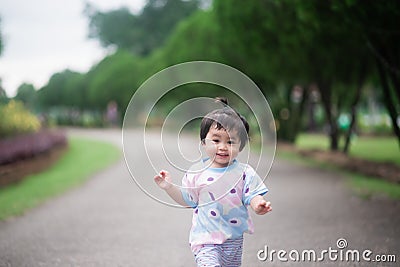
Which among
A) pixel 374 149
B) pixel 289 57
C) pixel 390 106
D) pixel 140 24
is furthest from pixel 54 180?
pixel 140 24

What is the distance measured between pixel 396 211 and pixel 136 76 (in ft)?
162

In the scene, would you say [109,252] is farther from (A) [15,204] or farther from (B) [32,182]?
(B) [32,182]

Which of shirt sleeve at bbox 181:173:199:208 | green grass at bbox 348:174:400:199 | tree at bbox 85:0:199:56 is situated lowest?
shirt sleeve at bbox 181:173:199:208

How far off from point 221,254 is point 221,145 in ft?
2.63

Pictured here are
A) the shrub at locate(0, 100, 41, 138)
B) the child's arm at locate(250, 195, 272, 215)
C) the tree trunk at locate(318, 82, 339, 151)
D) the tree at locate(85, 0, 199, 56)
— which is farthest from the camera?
the tree at locate(85, 0, 199, 56)

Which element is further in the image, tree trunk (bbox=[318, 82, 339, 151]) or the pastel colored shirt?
tree trunk (bbox=[318, 82, 339, 151])

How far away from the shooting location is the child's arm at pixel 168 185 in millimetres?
4172

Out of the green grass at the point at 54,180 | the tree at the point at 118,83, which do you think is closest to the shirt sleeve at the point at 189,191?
the green grass at the point at 54,180

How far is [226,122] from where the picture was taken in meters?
Result: 4.14

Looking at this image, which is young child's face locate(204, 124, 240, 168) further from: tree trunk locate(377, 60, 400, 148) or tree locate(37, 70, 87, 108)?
tree locate(37, 70, 87, 108)

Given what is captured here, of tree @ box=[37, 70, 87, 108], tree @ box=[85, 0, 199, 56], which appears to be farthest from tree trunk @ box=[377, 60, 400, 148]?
tree @ box=[37, 70, 87, 108]

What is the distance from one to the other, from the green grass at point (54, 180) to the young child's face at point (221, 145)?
627 centimetres

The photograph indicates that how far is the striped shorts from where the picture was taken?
412cm

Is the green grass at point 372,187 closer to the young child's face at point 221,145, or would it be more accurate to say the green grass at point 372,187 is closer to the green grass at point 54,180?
the green grass at point 54,180
